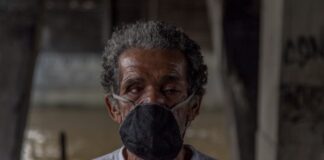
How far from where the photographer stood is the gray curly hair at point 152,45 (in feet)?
8.04

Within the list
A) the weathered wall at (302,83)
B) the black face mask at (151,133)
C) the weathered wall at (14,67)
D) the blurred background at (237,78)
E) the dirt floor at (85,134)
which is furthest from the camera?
the dirt floor at (85,134)

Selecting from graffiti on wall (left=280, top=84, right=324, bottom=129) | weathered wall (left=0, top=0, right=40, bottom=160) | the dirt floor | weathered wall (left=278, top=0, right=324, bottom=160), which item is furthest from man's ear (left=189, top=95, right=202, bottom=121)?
the dirt floor

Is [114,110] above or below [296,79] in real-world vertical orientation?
above

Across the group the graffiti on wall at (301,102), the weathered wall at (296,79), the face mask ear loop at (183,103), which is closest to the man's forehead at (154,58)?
the face mask ear loop at (183,103)

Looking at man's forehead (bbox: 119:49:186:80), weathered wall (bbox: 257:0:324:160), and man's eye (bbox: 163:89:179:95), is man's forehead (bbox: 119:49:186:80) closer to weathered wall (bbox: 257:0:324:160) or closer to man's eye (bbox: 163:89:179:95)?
man's eye (bbox: 163:89:179:95)

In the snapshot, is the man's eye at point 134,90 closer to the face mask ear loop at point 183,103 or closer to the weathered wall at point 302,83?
the face mask ear loop at point 183,103

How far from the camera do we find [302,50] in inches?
265

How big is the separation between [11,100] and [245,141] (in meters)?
3.45

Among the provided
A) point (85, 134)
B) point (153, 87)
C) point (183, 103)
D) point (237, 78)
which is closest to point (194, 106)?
point (183, 103)

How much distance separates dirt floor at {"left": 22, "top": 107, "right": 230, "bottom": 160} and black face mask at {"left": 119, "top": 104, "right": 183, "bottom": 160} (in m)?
10.7

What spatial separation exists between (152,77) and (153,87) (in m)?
0.03

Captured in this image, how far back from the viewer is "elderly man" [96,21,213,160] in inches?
92.7

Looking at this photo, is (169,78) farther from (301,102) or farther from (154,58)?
(301,102)

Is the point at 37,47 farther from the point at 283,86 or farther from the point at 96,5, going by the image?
the point at 96,5
